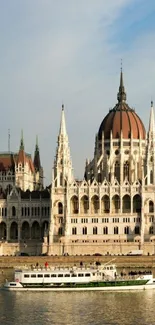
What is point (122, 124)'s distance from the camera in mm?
176750

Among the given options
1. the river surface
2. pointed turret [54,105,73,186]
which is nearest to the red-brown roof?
pointed turret [54,105,73,186]

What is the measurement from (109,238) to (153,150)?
68.0 feet

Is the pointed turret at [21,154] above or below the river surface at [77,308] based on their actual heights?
above

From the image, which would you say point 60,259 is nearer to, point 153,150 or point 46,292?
point 153,150

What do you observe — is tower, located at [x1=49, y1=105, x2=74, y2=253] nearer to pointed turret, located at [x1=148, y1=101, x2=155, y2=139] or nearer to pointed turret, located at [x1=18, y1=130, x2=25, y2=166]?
pointed turret, located at [x1=148, y1=101, x2=155, y2=139]

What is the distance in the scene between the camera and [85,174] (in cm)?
18425

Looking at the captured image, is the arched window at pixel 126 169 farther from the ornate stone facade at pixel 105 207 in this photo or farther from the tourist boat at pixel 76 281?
the tourist boat at pixel 76 281

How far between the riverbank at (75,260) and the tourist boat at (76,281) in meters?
37.9

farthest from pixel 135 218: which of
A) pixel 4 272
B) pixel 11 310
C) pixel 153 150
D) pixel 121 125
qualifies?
pixel 11 310

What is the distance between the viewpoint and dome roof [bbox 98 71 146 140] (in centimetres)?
17615

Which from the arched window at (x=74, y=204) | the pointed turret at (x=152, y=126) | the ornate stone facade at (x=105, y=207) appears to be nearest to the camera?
the ornate stone facade at (x=105, y=207)

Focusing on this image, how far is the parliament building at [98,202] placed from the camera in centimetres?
15738

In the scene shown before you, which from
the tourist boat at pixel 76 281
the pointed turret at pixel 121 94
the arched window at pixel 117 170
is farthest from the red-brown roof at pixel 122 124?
the tourist boat at pixel 76 281

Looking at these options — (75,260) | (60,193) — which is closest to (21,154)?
(60,193)
